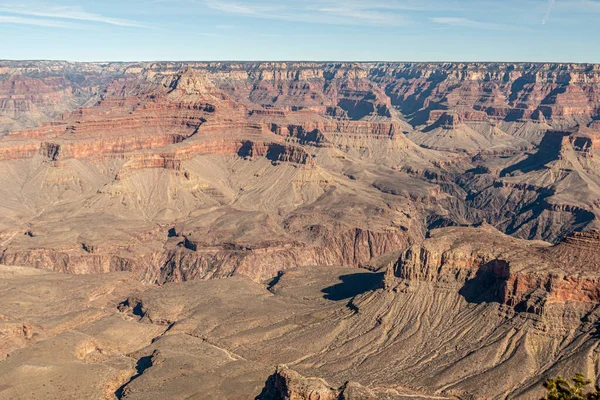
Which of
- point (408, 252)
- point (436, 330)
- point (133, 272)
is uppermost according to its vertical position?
point (408, 252)

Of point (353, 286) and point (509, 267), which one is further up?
point (509, 267)

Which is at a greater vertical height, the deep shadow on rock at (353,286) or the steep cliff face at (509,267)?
the steep cliff face at (509,267)

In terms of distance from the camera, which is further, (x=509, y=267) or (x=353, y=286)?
(x=353, y=286)

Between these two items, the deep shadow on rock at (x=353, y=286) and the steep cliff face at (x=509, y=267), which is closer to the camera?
the steep cliff face at (x=509, y=267)

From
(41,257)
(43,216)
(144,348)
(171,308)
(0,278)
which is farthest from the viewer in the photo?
(43,216)

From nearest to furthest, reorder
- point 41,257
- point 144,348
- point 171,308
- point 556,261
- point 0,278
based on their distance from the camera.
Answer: point 556,261 → point 144,348 → point 171,308 → point 0,278 → point 41,257

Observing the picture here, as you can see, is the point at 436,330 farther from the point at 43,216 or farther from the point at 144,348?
the point at 43,216

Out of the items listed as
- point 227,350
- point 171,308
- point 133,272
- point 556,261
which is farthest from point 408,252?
point 133,272

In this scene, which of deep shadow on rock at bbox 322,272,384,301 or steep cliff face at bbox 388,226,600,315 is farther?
deep shadow on rock at bbox 322,272,384,301

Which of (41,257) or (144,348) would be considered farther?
(41,257)

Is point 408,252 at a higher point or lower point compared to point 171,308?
higher

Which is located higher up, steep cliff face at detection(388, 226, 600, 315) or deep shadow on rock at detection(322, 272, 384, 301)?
steep cliff face at detection(388, 226, 600, 315)
